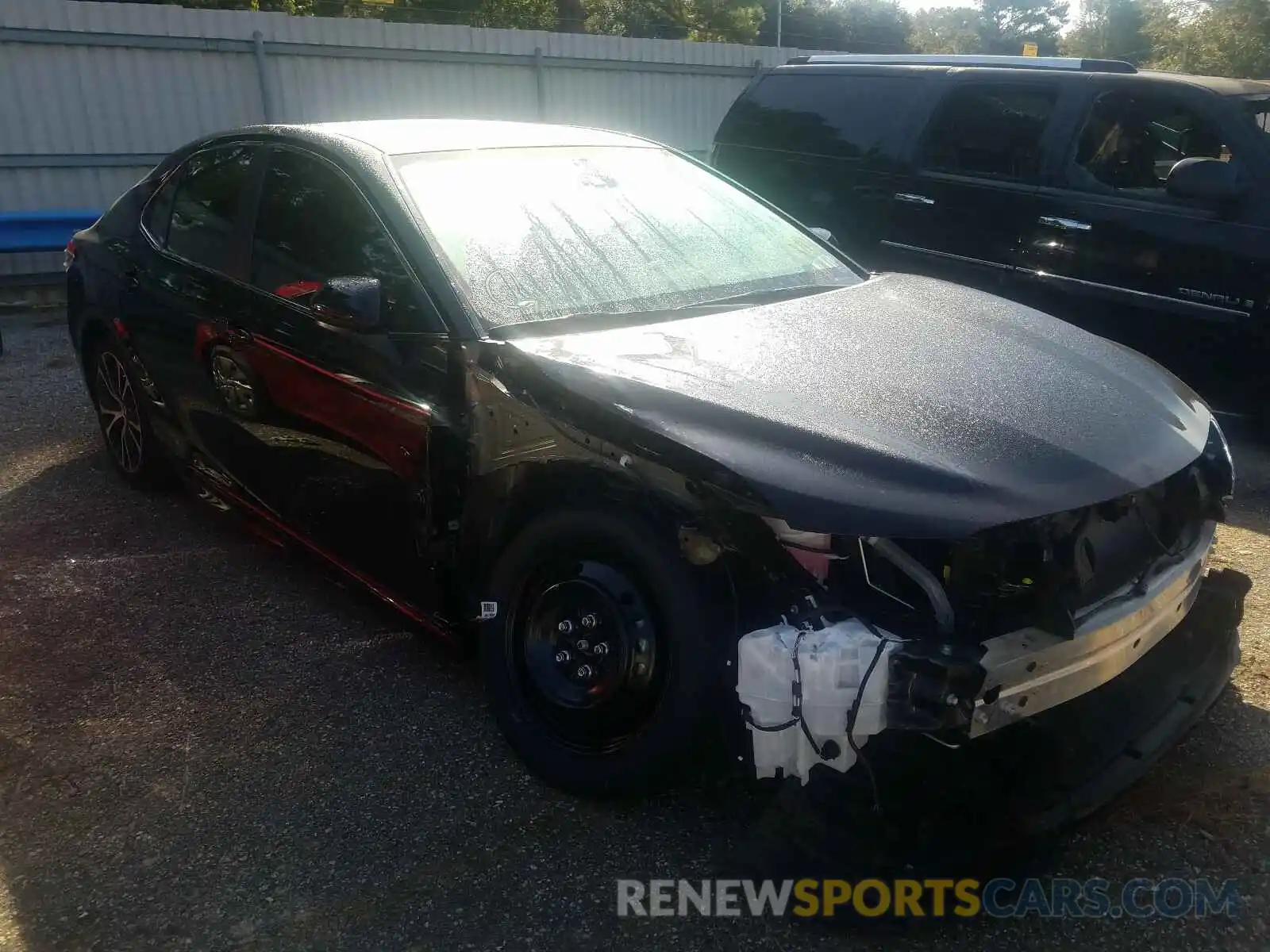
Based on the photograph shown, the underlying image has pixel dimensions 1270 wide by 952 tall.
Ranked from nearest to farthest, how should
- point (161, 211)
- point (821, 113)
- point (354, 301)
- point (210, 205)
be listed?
point (354, 301)
point (210, 205)
point (161, 211)
point (821, 113)

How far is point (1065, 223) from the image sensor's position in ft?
18.4

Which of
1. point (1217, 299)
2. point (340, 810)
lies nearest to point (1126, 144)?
point (1217, 299)

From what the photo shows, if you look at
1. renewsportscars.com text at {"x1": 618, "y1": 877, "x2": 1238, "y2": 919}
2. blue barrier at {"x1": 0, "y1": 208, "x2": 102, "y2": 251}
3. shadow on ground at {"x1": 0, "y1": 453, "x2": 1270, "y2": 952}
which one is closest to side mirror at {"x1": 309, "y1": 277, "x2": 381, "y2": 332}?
shadow on ground at {"x1": 0, "y1": 453, "x2": 1270, "y2": 952}

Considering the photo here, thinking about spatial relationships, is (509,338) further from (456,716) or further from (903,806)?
(903,806)

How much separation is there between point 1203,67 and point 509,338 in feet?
100

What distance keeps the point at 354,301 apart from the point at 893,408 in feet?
4.83

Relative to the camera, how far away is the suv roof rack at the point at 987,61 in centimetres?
588

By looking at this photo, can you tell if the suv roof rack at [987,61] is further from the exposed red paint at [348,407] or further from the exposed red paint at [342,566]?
the exposed red paint at [342,566]

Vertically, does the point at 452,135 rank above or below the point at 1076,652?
above

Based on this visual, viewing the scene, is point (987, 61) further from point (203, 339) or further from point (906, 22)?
point (906, 22)

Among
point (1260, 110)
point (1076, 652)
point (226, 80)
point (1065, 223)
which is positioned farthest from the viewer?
point (226, 80)

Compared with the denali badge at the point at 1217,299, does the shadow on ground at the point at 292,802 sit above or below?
below

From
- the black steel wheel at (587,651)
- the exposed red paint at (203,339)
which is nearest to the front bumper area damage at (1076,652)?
the black steel wheel at (587,651)

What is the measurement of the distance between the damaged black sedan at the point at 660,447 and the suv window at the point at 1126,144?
2.40 metres
